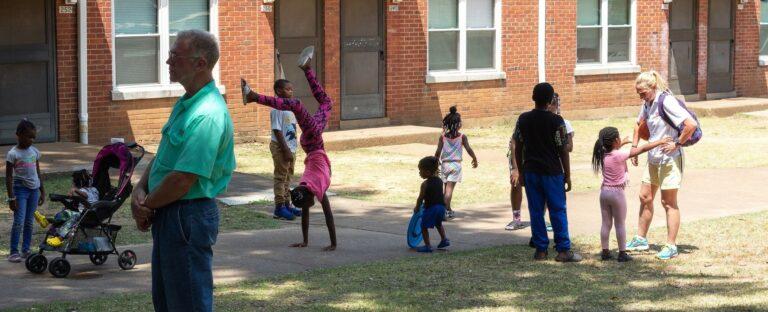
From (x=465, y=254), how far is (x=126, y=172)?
122 inches

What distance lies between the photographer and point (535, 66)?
24.9m

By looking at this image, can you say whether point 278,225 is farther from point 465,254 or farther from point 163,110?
point 163,110

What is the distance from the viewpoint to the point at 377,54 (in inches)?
875

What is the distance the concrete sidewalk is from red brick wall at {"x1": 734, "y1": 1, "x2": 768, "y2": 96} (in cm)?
1331

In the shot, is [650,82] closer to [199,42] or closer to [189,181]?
[199,42]

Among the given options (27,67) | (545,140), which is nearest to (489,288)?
(545,140)

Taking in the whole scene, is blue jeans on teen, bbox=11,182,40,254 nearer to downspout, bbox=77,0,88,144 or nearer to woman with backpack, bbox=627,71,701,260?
woman with backpack, bbox=627,71,701,260

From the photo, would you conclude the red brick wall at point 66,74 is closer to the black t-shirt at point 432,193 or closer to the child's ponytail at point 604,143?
the black t-shirt at point 432,193

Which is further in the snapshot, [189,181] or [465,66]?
[465,66]

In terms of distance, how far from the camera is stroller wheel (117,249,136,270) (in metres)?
9.92

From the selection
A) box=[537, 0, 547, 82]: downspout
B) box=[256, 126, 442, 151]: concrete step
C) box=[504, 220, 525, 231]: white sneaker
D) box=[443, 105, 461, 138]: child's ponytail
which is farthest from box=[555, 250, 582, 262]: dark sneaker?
box=[537, 0, 547, 82]: downspout

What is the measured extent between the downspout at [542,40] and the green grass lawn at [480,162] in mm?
1243

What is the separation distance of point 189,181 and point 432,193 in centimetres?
535

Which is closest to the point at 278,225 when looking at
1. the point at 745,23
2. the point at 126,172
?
the point at 126,172
